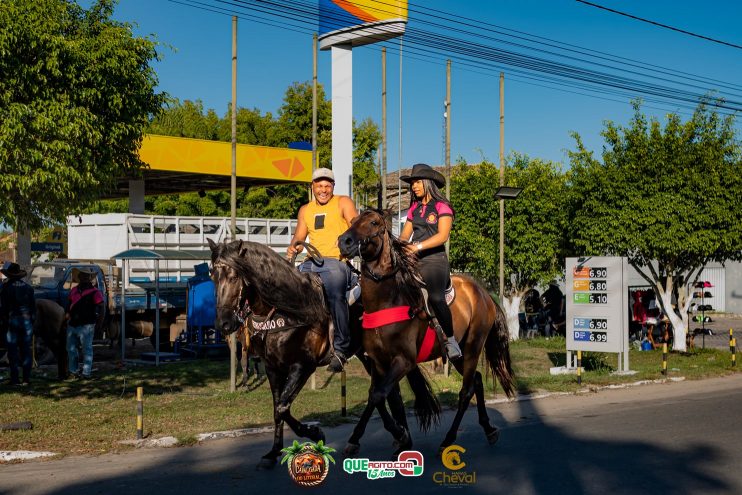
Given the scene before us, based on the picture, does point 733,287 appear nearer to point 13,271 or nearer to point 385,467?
point 13,271

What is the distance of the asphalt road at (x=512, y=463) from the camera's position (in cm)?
768

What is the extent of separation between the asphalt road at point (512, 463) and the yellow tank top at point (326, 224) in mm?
2248

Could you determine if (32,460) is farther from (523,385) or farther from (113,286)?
(113,286)

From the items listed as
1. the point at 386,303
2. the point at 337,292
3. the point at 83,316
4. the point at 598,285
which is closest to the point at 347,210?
the point at 337,292

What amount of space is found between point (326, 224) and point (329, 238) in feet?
0.50

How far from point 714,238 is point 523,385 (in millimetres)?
8983

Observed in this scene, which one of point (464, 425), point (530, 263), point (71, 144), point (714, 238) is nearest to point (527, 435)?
point (464, 425)

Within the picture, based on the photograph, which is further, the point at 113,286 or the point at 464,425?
the point at 113,286

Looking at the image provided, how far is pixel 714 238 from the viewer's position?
2220 centimetres

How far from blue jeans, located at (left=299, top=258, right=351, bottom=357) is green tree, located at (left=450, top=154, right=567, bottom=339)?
67.0ft

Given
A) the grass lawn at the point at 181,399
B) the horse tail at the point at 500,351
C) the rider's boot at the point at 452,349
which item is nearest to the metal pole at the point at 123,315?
the grass lawn at the point at 181,399

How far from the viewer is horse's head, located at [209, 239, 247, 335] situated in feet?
25.0

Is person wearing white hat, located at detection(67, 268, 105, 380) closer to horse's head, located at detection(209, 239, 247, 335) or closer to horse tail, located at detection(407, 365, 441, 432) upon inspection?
horse tail, located at detection(407, 365, 441, 432)

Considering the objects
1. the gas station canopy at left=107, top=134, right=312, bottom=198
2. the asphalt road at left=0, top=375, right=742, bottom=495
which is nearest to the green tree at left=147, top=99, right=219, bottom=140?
the gas station canopy at left=107, top=134, right=312, bottom=198
